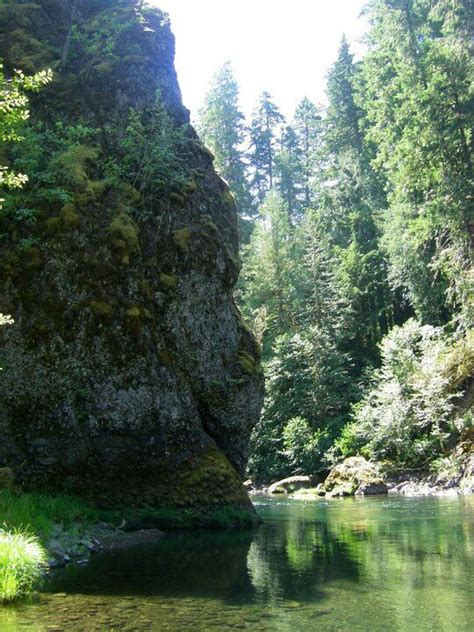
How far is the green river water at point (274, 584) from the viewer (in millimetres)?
6441

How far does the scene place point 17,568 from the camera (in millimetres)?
7492

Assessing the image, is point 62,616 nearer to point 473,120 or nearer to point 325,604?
point 325,604

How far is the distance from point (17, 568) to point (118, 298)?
25.5ft

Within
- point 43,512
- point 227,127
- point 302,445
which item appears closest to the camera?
point 43,512

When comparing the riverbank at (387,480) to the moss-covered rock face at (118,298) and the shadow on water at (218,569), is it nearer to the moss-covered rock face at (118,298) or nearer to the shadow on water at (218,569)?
the moss-covered rock face at (118,298)

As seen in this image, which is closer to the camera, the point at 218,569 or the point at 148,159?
the point at 218,569

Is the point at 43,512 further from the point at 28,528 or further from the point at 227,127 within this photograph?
the point at 227,127

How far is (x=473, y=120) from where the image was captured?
78.1ft

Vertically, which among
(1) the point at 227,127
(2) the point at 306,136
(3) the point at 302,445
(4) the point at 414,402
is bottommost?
(3) the point at 302,445

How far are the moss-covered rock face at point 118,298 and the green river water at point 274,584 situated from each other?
250 centimetres

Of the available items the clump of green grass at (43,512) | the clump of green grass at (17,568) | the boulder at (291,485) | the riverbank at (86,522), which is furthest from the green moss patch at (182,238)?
the boulder at (291,485)

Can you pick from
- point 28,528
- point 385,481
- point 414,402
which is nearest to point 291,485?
point 385,481

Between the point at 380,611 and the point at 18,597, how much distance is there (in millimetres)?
4131

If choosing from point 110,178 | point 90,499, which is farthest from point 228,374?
point 110,178
